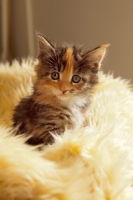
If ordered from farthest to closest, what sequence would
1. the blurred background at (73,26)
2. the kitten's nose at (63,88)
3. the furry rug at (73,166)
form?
the blurred background at (73,26) → the kitten's nose at (63,88) → the furry rug at (73,166)

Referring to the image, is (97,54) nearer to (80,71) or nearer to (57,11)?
(80,71)

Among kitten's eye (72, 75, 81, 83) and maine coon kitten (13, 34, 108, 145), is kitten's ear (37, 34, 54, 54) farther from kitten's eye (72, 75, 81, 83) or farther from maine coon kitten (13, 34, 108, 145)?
kitten's eye (72, 75, 81, 83)

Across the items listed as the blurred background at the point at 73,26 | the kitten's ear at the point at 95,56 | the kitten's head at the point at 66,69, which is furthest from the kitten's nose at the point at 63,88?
the blurred background at the point at 73,26

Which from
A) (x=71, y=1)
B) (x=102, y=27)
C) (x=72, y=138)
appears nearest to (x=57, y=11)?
(x=71, y=1)

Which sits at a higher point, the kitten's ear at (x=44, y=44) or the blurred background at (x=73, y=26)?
the blurred background at (x=73, y=26)

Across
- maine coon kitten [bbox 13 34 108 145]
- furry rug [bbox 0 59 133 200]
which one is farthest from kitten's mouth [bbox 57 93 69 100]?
furry rug [bbox 0 59 133 200]

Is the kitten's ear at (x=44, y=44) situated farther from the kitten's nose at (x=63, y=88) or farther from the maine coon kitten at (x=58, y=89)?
the kitten's nose at (x=63, y=88)
